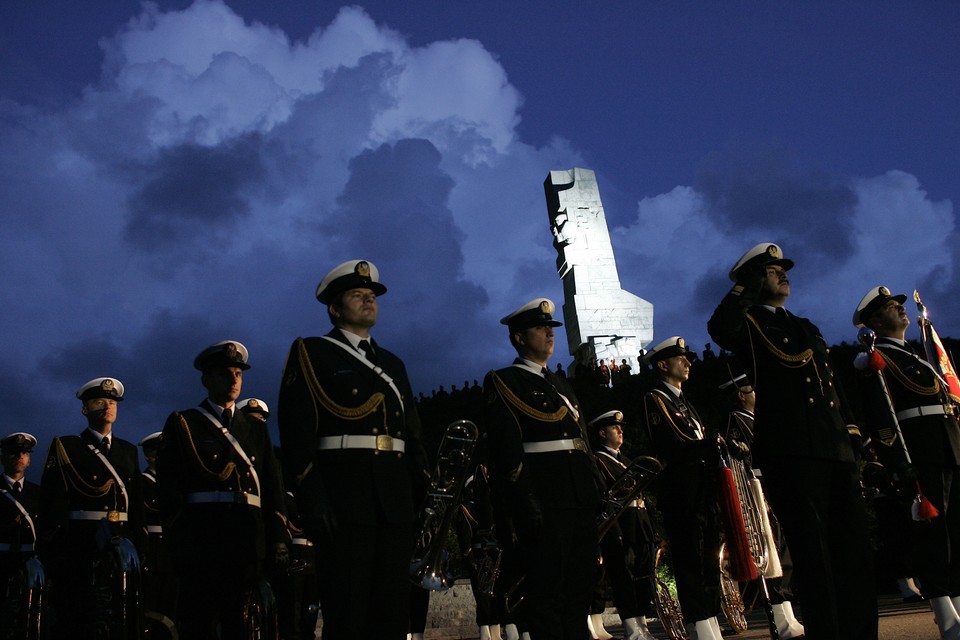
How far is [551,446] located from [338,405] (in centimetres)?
198

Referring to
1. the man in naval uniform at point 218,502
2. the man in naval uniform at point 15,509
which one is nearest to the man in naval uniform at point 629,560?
the man in naval uniform at point 218,502

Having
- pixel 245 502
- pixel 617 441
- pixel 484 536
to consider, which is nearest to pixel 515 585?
pixel 484 536

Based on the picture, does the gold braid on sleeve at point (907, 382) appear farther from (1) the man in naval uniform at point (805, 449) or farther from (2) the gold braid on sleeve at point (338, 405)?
(2) the gold braid on sleeve at point (338, 405)

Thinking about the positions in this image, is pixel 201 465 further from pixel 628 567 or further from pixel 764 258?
pixel 628 567

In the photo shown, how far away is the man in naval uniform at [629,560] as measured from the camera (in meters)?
9.58

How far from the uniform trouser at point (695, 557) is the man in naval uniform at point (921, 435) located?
6.19 feet

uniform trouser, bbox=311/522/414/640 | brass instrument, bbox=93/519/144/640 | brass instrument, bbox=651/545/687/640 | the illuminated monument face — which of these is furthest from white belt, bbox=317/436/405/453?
the illuminated monument face

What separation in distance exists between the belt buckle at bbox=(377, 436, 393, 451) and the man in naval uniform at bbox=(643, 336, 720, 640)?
3.71 metres

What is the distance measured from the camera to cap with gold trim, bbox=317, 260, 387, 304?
589cm

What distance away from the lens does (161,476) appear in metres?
6.76

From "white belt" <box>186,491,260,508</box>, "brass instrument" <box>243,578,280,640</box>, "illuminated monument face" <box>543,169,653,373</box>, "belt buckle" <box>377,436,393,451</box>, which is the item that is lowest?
"brass instrument" <box>243,578,280,640</box>

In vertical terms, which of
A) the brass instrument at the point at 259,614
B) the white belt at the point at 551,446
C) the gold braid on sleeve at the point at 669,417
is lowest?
the brass instrument at the point at 259,614

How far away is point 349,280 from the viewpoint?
5.90 metres

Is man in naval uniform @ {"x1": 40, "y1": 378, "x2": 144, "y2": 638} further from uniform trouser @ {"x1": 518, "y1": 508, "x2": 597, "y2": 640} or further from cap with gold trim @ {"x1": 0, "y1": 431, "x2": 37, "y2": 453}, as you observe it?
uniform trouser @ {"x1": 518, "y1": 508, "x2": 597, "y2": 640}
